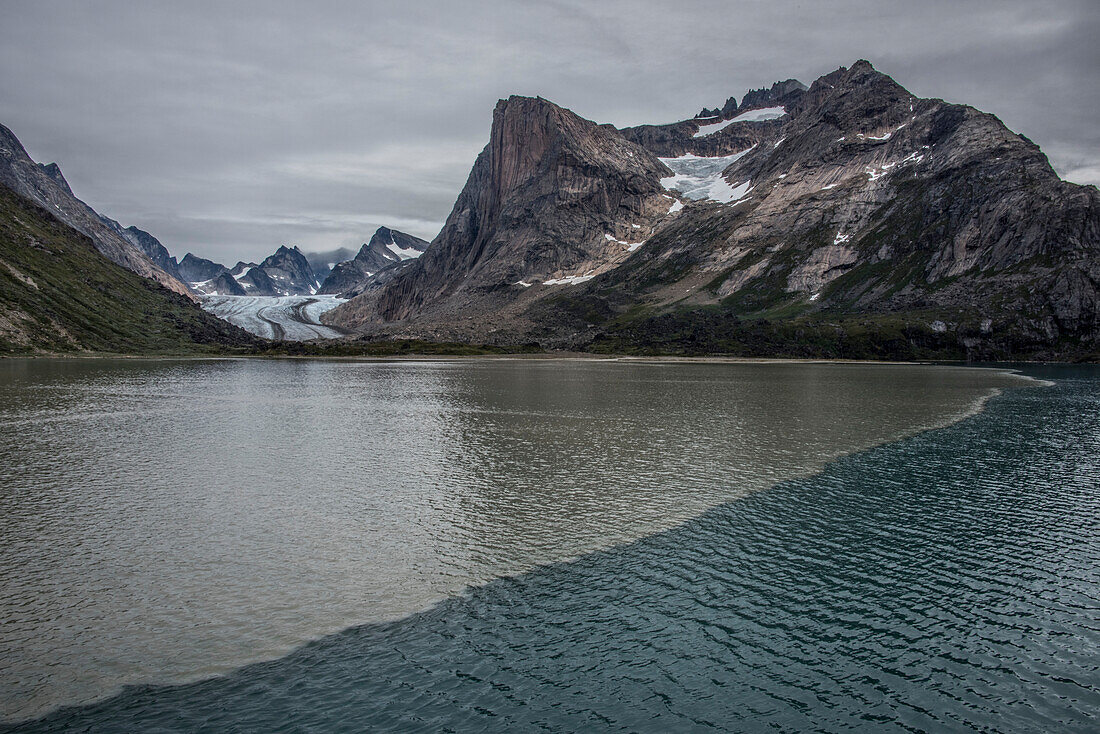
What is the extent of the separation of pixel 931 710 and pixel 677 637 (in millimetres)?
6021

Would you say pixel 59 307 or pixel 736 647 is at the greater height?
pixel 59 307

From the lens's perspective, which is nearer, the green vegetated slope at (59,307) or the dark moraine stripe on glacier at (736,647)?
the dark moraine stripe on glacier at (736,647)

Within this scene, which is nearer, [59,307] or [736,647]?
[736,647]

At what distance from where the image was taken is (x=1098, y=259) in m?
172

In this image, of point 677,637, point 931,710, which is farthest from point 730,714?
point 931,710

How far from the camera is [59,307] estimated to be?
161625 mm

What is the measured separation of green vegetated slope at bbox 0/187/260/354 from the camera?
145750mm

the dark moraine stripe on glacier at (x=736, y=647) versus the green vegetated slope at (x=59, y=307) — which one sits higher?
the green vegetated slope at (x=59, y=307)

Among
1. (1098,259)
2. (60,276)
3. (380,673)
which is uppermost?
(1098,259)

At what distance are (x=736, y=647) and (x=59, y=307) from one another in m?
206

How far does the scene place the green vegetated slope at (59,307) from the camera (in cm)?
14575

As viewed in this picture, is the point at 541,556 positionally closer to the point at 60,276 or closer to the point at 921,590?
the point at 921,590

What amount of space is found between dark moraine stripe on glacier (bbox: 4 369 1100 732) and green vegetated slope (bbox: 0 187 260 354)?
170683 millimetres

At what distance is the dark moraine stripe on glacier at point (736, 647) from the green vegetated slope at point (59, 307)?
17068cm
